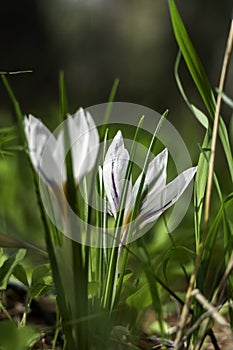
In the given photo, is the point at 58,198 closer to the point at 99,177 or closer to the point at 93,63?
the point at 99,177

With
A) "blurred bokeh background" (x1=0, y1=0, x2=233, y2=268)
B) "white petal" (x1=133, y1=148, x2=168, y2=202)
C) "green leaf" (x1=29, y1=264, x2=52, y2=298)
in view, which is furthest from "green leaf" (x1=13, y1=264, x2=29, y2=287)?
"blurred bokeh background" (x1=0, y1=0, x2=233, y2=268)

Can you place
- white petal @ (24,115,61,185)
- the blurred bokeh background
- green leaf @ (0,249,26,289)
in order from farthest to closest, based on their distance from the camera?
1. the blurred bokeh background
2. green leaf @ (0,249,26,289)
3. white petal @ (24,115,61,185)

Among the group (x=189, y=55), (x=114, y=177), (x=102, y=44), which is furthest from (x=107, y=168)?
(x=102, y=44)

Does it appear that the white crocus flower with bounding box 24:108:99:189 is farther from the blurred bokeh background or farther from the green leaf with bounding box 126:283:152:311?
the blurred bokeh background

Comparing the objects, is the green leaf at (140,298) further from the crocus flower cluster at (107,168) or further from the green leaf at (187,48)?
the green leaf at (187,48)

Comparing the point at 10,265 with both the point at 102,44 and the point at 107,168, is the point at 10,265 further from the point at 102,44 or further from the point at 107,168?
the point at 102,44

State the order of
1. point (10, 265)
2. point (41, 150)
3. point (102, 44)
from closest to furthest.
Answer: point (41, 150), point (10, 265), point (102, 44)

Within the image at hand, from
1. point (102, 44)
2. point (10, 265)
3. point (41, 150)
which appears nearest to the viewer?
point (41, 150)
